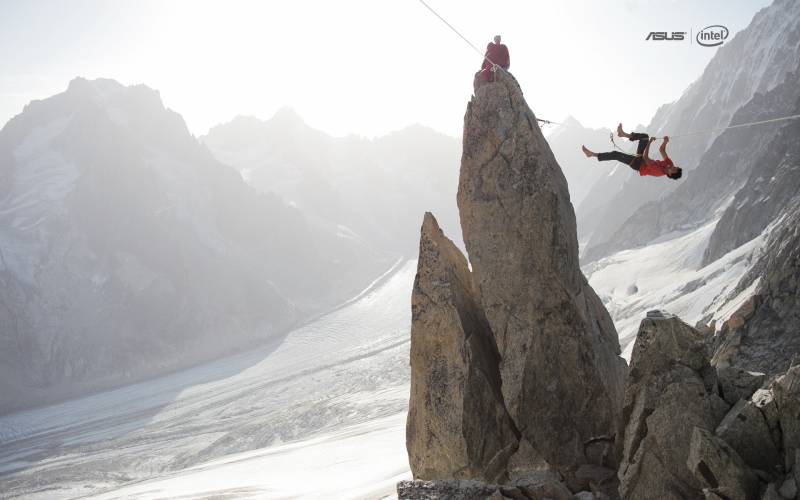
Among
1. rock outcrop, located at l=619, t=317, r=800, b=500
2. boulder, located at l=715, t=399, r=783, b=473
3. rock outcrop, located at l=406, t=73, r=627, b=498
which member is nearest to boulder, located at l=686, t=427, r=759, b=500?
rock outcrop, located at l=619, t=317, r=800, b=500

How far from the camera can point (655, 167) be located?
11492 mm

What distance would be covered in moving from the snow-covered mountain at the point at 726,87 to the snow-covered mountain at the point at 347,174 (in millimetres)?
57152

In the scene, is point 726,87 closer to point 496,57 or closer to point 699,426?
point 496,57

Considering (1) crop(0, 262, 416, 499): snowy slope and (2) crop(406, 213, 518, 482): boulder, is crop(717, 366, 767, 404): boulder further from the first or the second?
(1) crop(0, 262, 416, 499): snowy slope

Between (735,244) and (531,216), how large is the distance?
36355 millimetres

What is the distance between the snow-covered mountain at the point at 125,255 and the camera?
7331 cm

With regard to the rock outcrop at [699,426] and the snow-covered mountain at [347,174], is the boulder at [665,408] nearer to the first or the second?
the rock outcrop at [699,426]

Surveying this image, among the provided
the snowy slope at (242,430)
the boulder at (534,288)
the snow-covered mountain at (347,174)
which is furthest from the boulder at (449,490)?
the snow-covered mountain at (347,174)

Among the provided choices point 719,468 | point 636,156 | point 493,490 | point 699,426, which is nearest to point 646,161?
point 636,156

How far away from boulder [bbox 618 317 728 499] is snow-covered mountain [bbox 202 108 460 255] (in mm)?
127184

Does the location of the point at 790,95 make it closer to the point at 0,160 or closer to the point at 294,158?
the point at 0,160

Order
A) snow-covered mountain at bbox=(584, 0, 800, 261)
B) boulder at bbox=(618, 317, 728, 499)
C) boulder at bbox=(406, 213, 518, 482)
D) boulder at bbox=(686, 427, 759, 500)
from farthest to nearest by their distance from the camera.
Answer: snow-covered mountain at bbox=(584, 0, 800, 261)
boulder at bbox=(406, 213, 518, 482)
boulder at bbox=(618, 317, 728, 499)
boulder at bbox=(686, 427, 759, 500)

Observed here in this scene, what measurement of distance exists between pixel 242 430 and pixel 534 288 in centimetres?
3580

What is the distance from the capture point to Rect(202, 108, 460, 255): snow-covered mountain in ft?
490
